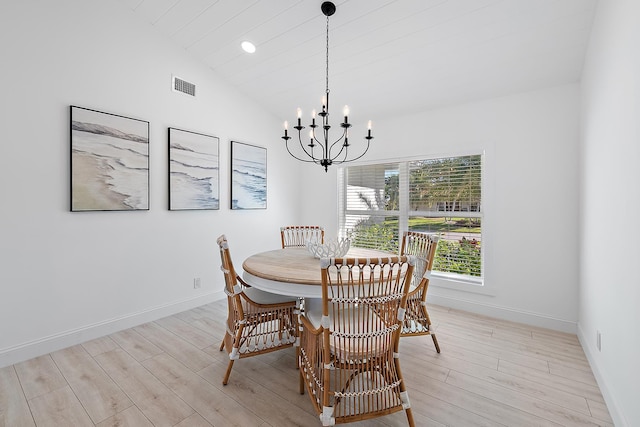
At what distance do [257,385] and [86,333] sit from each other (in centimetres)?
177

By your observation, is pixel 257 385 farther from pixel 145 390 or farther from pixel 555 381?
pixel 555 381

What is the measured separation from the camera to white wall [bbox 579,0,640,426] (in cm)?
146

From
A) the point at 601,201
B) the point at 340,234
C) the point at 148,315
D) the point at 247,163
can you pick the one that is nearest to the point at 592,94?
the point at 601,201

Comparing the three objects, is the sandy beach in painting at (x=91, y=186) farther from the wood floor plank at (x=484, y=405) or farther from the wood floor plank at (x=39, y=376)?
the wood floor plank at (x=484, y=405)

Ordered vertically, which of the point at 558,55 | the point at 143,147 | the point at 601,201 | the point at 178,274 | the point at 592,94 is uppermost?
the point at 558,55

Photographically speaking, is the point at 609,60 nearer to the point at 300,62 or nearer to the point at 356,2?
the point at 356,2

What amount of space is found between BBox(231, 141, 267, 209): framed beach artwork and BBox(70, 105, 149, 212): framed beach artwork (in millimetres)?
1074

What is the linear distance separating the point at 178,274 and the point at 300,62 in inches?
107

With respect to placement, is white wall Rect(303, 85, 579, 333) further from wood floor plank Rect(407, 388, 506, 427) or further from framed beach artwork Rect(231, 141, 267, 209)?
framed beach artwork Rect(231, 141, 267, 209)

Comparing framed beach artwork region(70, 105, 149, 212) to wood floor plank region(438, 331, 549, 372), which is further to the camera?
framed beach artwork region(70, 105, 149, 212)

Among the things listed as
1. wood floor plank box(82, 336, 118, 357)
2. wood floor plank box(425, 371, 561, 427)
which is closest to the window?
wood floor plank box(425, 371, 561, 427)

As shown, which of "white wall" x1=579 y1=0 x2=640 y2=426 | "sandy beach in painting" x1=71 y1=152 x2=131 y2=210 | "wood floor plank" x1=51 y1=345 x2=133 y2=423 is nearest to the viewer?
"white wall" x1=579 y1=0 x2=640 y2=426

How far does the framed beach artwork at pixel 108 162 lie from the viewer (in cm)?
256

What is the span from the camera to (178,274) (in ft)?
11.0
